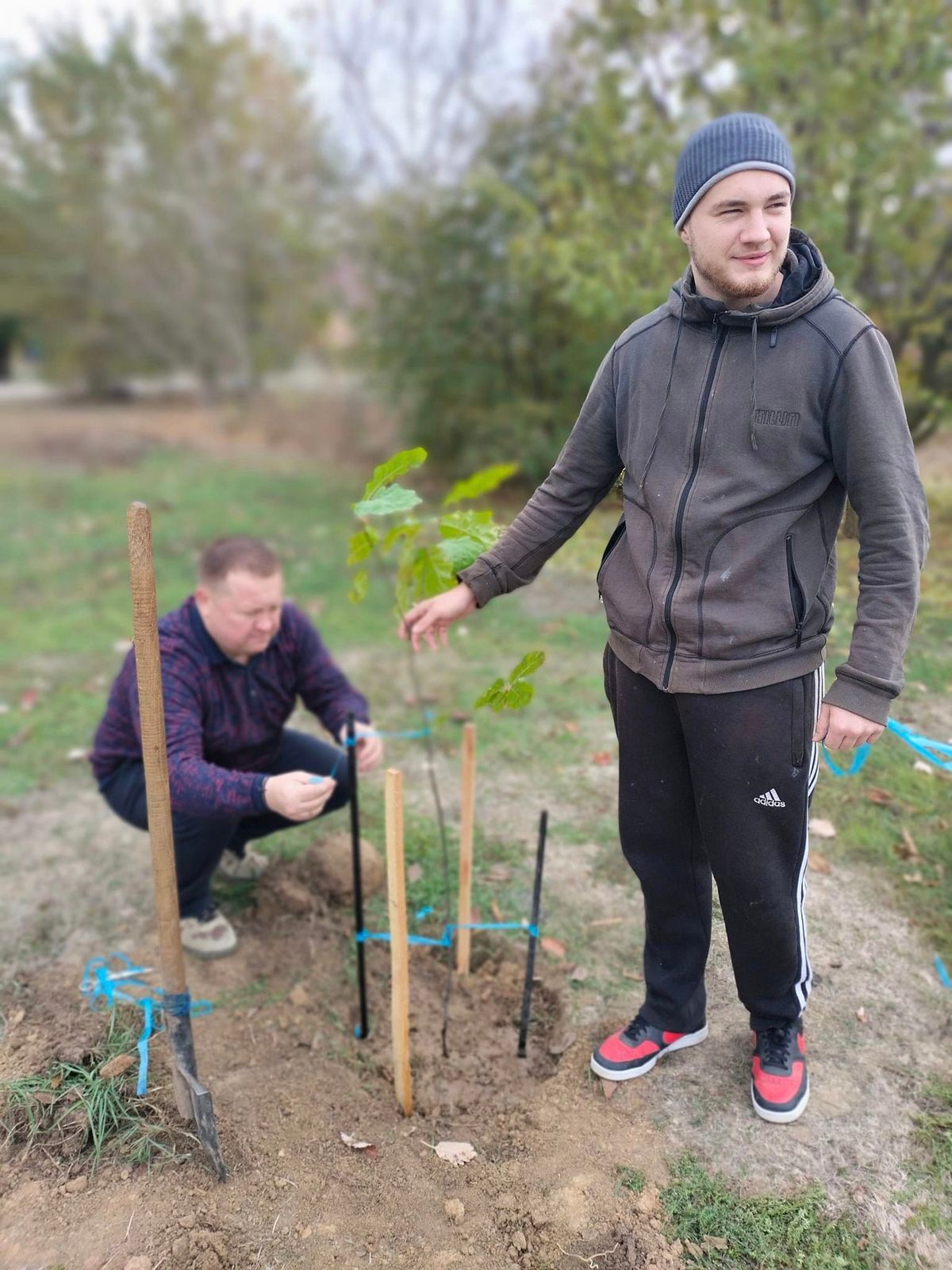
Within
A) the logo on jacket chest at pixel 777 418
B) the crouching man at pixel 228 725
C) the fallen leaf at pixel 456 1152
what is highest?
the logo on jacket chest at pixel 777 418

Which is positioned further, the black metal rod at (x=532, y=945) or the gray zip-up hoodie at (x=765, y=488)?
→ the black metal rod at (x=532, y=945)

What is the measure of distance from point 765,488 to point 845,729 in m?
0.50

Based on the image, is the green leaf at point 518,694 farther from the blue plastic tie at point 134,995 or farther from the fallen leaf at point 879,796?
the fallen leaf at point 879,796

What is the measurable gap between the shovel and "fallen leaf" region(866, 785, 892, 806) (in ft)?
8.38

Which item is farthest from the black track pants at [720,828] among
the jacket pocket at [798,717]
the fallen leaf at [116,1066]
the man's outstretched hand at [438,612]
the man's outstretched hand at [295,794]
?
the fallen leaf at [116,1066]

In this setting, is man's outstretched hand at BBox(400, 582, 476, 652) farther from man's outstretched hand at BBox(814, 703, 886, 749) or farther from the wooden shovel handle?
man's outstretched hand at BBox(814, 703, 886, 749)

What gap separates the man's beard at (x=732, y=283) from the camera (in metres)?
1.90

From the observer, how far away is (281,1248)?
7.06 ft

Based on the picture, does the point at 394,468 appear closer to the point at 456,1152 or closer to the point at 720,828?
the point at 720,828

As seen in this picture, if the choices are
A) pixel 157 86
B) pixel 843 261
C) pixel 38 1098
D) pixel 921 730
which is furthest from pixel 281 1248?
pixel 157 86

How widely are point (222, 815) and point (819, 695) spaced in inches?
66.5

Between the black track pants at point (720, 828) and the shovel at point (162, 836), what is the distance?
3.45ft

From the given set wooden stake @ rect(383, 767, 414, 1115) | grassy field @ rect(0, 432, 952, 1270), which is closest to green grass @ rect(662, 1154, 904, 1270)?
grassy field @ rect(0, 432, 952, 1270)

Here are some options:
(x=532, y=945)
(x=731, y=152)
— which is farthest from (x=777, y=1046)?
(x=731, y=152)
